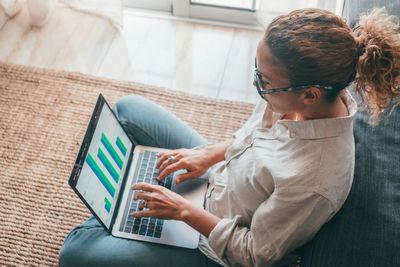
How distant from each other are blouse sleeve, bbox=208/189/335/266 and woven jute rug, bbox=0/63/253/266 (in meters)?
0.82

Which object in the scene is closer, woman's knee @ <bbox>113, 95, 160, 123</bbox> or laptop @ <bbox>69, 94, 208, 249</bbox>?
laptop @ <bbox>69, 94, 208, 249</bbox>

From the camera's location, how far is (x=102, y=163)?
1147mm

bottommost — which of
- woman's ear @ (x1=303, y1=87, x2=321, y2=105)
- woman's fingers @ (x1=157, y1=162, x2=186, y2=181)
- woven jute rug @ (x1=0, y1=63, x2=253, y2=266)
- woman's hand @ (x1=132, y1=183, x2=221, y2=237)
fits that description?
woven jute rug @ (x1=0, y1=63, x2=253, y2=266)

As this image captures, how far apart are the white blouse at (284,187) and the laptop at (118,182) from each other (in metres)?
0.18

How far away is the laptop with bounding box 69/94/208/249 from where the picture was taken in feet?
3.51

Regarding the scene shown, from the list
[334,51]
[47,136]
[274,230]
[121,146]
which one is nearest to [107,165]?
[121,146]

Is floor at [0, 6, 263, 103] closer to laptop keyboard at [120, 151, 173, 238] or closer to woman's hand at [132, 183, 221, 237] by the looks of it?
laptop keyboard at [120, 151, 173, 238]

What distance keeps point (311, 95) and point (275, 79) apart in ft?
0.28

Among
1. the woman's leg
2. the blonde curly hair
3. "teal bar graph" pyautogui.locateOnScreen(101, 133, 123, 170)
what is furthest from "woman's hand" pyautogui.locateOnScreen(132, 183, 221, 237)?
the blonde curly hair

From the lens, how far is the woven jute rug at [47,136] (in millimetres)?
1584

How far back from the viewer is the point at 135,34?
2395mm

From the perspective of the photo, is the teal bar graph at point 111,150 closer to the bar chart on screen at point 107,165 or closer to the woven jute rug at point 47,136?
the bar chart on screen at point 107,165

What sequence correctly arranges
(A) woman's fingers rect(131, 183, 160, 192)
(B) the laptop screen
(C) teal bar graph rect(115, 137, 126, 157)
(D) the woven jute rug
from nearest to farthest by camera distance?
(B) the laptop screen
(A) woman's fingers rect(131, 183, 160, 192)
(C) teal bar graph rect(115, 137, 126, 157)
(D) the woven jute rug

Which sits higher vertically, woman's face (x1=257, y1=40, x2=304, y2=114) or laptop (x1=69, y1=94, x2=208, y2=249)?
woman's face (x1=257, y1=40, x2=304, y2=114)
